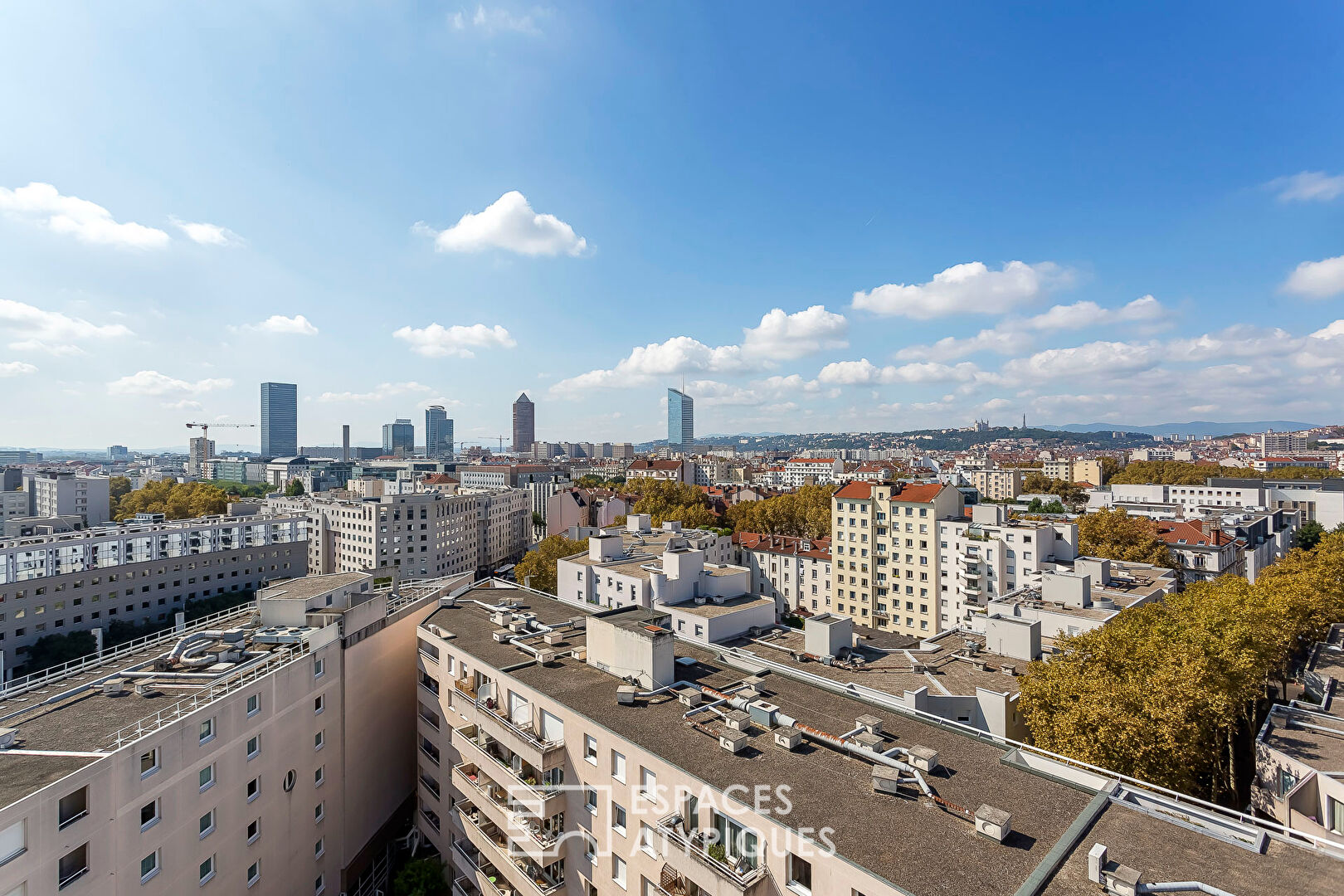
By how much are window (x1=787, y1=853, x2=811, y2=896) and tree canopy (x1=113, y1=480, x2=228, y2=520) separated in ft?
326

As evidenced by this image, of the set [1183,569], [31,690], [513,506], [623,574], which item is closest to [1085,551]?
[1183,569]

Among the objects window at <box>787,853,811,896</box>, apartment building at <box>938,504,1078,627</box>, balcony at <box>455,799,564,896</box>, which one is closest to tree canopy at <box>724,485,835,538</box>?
apartment building at <box>938,504,1078,627</box>

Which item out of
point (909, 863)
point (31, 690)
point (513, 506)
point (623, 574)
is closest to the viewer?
point (909, 863)

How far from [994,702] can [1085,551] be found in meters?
39.8

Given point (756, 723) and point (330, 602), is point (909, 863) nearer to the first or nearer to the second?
point (756, 723)

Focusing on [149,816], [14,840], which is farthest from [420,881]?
[14,840]

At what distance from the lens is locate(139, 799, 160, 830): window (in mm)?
16281

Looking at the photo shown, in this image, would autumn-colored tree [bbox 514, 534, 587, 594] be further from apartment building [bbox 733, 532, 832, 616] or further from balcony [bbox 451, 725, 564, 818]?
balcony [bbox 451, 725, 564, 818]

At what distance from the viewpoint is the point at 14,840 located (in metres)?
13.0

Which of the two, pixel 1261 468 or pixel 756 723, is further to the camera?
pixel 1261 468

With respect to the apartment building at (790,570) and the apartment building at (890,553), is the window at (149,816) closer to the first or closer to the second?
the apartment building at (790,570)

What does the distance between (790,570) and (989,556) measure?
20.9m

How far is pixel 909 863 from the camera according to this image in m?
10.9

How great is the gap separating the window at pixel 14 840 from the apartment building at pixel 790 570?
5445 centimetres
